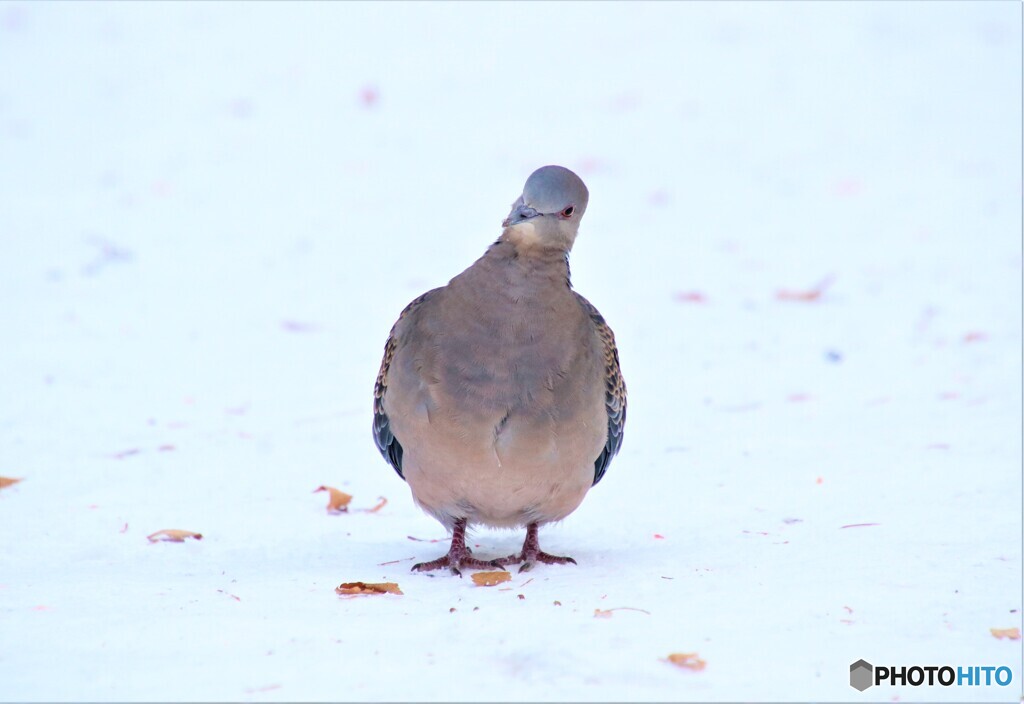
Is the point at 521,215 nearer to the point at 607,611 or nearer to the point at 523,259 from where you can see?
the point at 523,259

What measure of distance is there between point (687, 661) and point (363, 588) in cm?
118

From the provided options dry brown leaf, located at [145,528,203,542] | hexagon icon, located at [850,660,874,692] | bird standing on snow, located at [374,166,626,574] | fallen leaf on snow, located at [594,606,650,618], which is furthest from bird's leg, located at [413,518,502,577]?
hexagon icon, located at [850,660,874,692]

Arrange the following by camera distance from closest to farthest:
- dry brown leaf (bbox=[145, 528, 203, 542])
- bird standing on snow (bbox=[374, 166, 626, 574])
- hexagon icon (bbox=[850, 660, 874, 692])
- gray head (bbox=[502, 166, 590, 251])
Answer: hexagon icon (bbox=[850, 660, 874, 692]) → bird standing on snow (bbox=[374, 166, 626, 574]) → gray head (bbox=[502, 166, 590, 251]) → dry brown leaf (bbox=[145, 528, 203, 542])

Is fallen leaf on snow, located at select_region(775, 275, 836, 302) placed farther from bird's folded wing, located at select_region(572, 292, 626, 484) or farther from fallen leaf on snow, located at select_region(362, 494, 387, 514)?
bird's folded wing, located at select_region(572, 292, 626, 484)

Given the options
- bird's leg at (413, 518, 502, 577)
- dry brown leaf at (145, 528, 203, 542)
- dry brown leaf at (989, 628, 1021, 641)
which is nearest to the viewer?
dry brown leaf at (989, 628, 1021, 641)

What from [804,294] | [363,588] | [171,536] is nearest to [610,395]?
[363,588]

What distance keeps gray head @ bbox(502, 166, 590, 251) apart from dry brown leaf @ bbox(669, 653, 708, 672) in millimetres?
1564

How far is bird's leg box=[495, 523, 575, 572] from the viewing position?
484 centimetres

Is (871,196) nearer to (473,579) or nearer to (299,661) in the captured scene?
(473,579)

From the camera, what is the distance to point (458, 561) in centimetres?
478

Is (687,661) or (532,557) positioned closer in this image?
(687,661)

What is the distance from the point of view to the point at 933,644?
3861mm

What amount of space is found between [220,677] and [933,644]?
203 centimetres

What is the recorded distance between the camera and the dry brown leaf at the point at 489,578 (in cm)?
455
